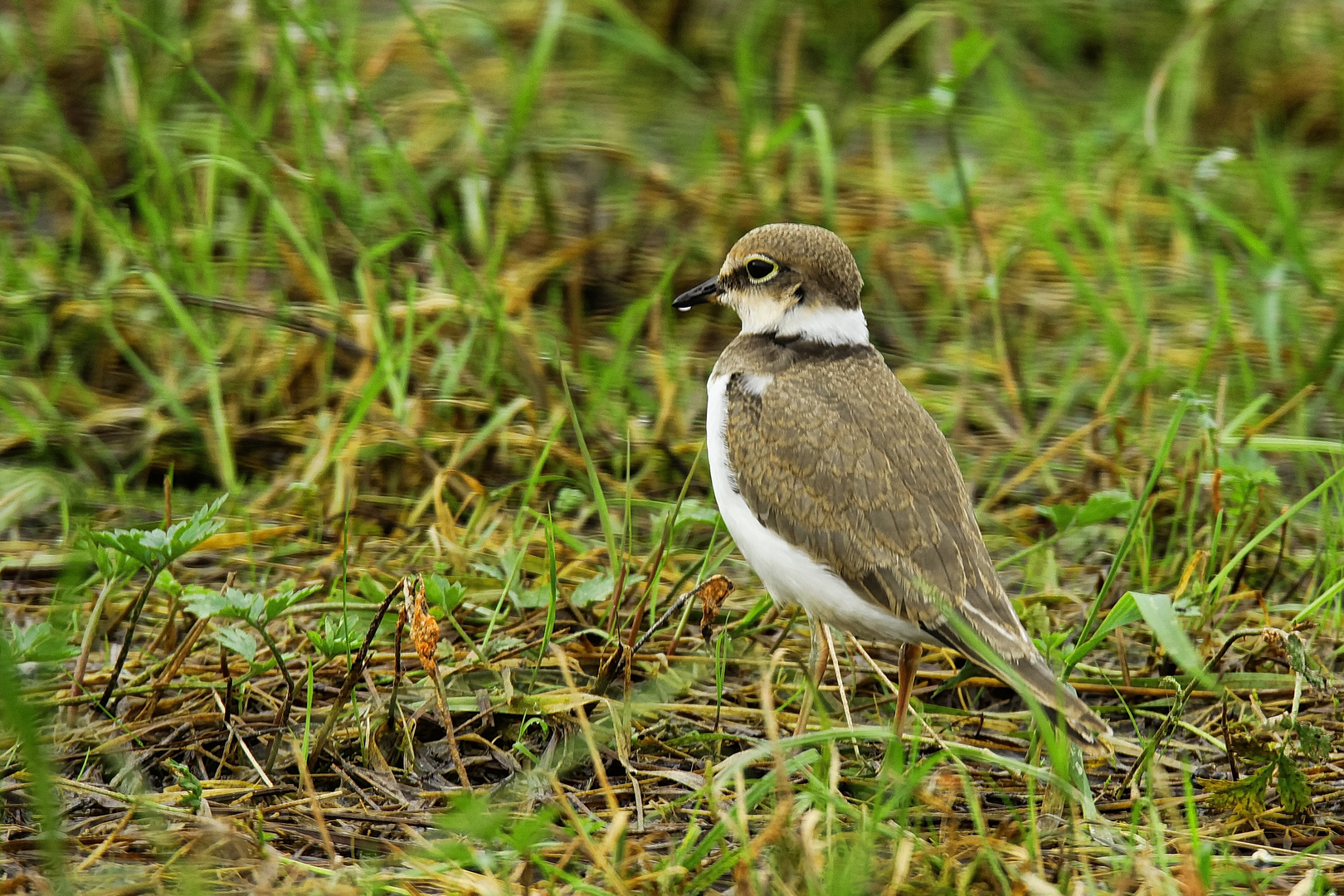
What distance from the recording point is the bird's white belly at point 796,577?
12.2 feet

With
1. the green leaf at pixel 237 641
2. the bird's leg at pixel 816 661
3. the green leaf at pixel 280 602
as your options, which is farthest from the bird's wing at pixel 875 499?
the green leaf at pixel 237 641

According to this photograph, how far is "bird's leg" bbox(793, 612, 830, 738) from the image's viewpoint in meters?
3.81

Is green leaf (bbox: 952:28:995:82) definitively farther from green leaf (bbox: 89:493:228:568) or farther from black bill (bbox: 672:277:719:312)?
green leaf (bbox: 89:493:228:568)

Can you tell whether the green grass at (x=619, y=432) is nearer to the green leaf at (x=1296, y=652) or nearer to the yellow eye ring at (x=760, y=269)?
the green leaf at (x=1296, y=652)

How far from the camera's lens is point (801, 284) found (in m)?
4.31

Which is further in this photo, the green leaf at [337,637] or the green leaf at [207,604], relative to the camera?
the green leaf at [337,637]

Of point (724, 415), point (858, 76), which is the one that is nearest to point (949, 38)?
point (858, 76)

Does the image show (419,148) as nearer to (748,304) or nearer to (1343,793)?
(748,304)

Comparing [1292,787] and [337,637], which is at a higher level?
[337,637]

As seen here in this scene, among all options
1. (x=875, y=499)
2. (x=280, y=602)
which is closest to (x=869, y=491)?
(x=875, y=499)

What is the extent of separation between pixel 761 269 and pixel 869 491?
88 cm

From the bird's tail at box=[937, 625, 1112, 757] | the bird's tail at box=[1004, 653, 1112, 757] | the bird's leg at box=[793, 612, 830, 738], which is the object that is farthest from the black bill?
the bird's tail at box=[1004, 653, 1112, 757]

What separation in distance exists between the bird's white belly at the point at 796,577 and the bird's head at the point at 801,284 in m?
0.45

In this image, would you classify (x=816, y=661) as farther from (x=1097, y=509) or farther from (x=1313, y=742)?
(x=1313, y=742)
